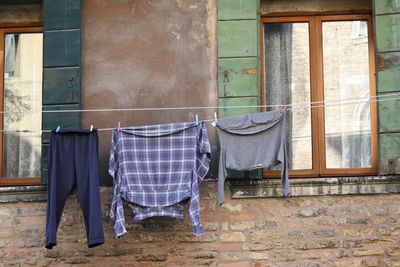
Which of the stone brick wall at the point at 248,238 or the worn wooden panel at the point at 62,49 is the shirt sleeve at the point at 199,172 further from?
the worn wooden panel at the point at 62,49

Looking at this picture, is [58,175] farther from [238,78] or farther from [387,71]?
[387,71]

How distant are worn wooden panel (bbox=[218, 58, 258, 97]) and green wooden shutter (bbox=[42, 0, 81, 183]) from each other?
1.37 m

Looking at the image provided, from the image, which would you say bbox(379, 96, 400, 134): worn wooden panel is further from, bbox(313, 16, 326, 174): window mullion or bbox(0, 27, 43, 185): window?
bbox(0, 27, 43, 185): window

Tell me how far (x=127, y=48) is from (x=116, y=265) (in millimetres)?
2060

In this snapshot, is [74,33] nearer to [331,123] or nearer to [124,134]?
[124,134]

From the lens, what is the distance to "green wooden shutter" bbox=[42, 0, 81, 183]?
26.5 feet

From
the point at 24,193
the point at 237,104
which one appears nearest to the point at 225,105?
the point at 237,104

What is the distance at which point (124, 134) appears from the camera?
766 centimetres

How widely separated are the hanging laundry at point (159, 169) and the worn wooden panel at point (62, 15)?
1263mm

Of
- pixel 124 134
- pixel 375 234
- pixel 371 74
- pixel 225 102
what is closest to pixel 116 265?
pixel 124 134

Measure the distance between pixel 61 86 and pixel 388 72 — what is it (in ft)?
10.1

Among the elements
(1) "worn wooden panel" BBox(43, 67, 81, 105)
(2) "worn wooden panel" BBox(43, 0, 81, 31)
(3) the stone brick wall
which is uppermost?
(2) "worn wooden panel" BBox(43, 0, 81, 31)

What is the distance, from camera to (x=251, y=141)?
7625 millimetres

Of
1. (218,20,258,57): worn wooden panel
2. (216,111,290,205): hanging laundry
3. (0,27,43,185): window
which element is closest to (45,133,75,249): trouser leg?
(0,27,43,185): window
